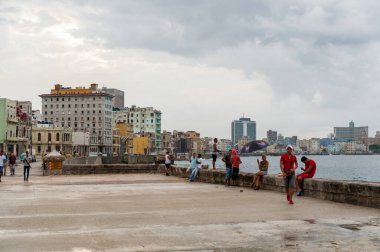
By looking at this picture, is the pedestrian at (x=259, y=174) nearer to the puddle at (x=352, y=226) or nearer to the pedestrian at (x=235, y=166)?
the pedestrian at (x=235, y=166)

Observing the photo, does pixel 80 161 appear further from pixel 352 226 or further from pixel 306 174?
pixel 352 226

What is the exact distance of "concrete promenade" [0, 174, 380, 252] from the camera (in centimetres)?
857

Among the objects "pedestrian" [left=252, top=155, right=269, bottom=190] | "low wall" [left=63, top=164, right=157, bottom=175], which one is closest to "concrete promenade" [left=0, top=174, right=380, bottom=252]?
"pedestrian" [left=252, top=155, right=269, bottom=190]

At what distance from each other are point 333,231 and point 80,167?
1247 inches

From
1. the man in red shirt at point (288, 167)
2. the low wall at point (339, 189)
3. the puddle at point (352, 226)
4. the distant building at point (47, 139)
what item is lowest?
the puddle at point (352, 226)

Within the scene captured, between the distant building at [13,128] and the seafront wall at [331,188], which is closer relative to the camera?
the seafront wall at [331,188]

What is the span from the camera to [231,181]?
24422 millimetres

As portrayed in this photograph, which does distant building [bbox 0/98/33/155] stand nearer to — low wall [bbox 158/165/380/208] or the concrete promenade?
low wall [bbox 158/165/380/208]

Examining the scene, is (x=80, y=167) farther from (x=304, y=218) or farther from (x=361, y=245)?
(x=361, y=245)

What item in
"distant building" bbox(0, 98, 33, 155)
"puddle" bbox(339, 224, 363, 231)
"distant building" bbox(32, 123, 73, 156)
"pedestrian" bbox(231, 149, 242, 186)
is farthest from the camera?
"distant building" bbox(32, 123, 73, 156)

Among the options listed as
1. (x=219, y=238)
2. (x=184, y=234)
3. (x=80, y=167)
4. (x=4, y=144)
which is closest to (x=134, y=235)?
(x=184, y=234)

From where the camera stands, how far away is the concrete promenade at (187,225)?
28.1 feet

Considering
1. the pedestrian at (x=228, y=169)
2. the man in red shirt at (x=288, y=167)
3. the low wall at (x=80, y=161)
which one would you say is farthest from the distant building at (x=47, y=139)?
the man in red shirt at (x=288, y=167)

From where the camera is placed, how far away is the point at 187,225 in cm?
1083
